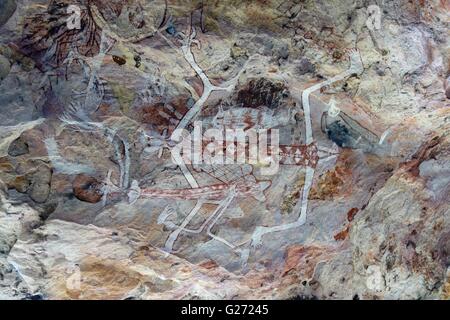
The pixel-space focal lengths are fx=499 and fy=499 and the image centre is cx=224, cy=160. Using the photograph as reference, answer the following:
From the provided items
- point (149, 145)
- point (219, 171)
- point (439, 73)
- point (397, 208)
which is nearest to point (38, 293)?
point (149, 145)

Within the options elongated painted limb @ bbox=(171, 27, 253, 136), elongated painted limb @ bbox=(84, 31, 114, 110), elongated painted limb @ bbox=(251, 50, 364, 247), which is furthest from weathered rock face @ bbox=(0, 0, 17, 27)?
elongated painted limb @ bbox=(251, 50, 364, 247)

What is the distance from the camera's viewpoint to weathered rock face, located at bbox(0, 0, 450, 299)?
3160 millimetres

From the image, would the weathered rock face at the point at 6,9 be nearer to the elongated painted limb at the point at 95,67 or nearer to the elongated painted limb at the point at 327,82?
the elongated painted limb at the point at 95,67

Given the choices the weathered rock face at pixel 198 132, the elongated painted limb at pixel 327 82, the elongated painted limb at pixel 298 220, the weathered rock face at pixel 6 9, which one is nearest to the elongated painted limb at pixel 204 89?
the weathered rock face at pixel 198 132

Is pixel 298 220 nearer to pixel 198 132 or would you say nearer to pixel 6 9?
pixel 198 132

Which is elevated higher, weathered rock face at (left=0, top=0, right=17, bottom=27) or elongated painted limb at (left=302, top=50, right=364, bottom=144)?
weathered rock face at (left=0, top=0, right=17, bottom=27)

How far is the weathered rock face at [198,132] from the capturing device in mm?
3160

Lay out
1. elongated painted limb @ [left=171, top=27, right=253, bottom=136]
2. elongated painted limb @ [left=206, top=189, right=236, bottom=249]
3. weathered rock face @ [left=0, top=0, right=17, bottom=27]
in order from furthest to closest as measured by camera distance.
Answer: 1. elongated painted limb @ [left=206, top=189, right=236, bottom=249]
2. elongated painted limb @ [left=171, top=27, right=253, bottom=136]
3. weathered rock face @ [left=0, top=0, right=17, bottom=27]

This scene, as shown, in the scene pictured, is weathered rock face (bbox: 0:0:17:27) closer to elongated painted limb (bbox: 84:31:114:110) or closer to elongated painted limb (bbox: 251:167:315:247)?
elongated painted limb (bbox: 84:31:114:110)

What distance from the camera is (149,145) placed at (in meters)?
3.31

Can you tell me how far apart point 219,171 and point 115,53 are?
3.39ft

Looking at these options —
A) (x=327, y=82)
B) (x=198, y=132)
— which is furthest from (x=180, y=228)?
(x=327, y=82)

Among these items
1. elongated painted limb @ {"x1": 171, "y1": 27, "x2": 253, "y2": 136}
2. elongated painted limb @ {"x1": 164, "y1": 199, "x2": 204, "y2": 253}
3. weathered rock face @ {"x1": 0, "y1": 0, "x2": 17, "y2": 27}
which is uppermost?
weathered rock face @ {"x1": 0, "y1": 0, "x2": 17, "y2": 27}

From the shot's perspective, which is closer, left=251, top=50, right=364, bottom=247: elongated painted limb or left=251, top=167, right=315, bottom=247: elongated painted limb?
left=251, top=50, right=364, bottom=247: elongated painted limb
